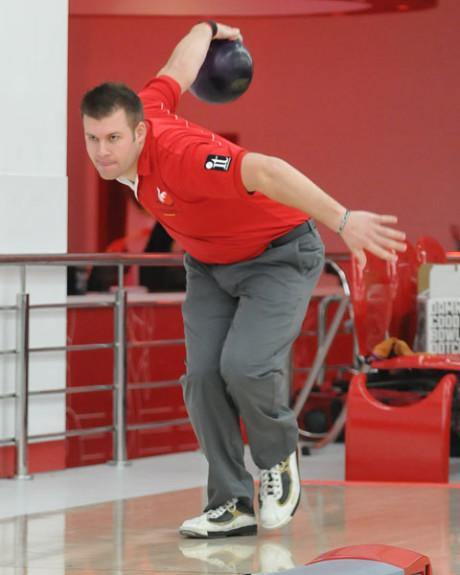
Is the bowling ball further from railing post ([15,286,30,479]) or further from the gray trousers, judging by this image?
Answer: railing post ([15,286,30,479])

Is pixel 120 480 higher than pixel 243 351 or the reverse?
→ the reverse

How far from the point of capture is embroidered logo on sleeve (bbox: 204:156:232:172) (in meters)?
3.54

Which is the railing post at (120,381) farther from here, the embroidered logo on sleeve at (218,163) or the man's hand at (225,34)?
the embroidered logo on sleeve at (218,163)

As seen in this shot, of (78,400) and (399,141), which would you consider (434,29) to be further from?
(78,400)

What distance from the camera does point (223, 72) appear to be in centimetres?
438

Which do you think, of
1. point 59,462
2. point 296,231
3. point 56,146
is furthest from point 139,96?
point 59,462

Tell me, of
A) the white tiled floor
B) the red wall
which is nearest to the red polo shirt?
the white tiled floor

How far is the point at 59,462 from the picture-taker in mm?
5773

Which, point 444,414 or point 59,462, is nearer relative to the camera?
point 444,414

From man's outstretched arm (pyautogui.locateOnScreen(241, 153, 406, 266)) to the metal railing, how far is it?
2.08 metres

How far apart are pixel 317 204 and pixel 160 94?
926mm

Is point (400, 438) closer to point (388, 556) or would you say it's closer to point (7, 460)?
point (7, 460)

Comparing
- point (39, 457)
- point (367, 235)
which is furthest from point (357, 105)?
point (367, 235)

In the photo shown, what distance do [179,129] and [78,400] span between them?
2357 mm
